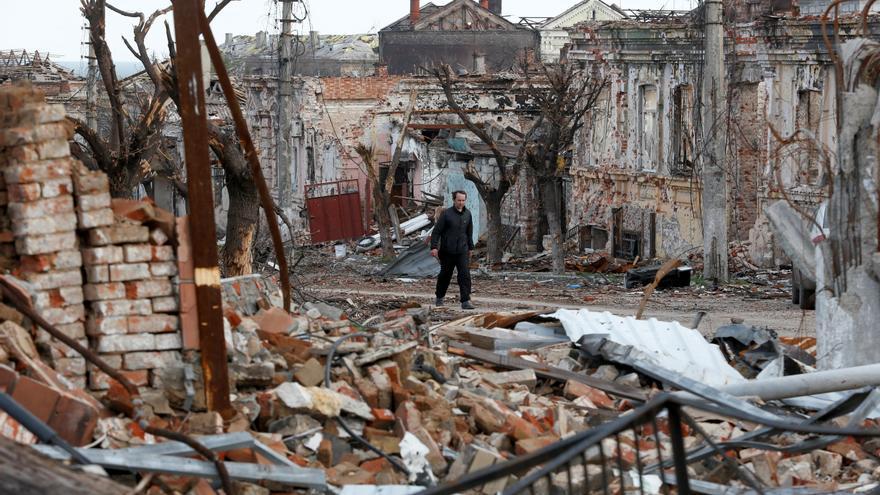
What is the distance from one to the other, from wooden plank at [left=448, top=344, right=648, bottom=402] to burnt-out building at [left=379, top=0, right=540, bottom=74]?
49.2 meters

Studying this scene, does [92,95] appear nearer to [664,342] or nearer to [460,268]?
[460,268]

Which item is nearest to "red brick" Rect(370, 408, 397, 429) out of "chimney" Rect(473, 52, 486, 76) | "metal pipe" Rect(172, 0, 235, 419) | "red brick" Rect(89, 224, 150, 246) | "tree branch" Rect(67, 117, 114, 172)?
"metal pipe" Rect(172, 0, 235, 419)

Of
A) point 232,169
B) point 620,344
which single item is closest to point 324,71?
point 232,169

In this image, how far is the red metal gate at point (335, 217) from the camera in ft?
132

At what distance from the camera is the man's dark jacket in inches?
694

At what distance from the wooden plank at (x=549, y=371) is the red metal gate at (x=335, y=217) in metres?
28.7

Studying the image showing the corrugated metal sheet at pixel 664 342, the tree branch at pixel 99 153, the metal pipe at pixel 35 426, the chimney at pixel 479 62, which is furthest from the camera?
the chimney at pixel 479 62

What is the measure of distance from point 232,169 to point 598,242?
21062mm

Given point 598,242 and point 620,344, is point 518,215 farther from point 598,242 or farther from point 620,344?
point 620,344

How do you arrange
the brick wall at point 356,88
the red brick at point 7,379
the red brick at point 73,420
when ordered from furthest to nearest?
the brick wall at point 356,88 < the red brick at point 73,420 < the red brick at point 7,379

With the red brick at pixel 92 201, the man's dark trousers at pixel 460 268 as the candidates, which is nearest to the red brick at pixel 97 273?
the red brick at pixel 92 201

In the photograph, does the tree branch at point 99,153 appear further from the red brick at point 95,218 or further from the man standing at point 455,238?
the red brick at point 95,218

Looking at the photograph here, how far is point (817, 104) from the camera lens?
27.8 metres

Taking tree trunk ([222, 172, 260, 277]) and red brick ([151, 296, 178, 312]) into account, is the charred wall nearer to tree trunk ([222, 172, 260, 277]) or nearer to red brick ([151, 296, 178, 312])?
tree trunk ([222, 172, 260, 277])
